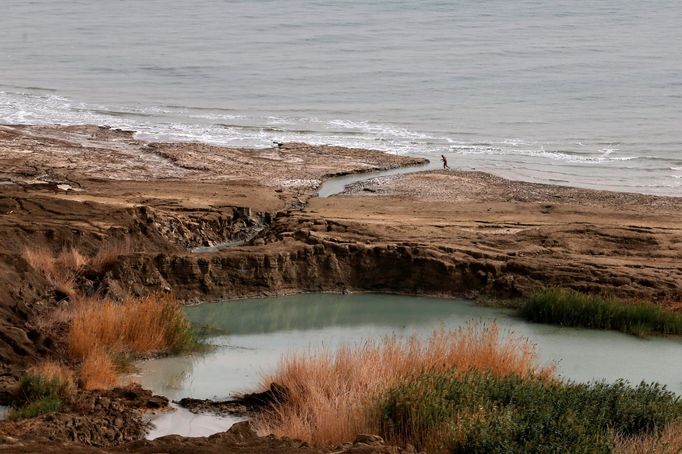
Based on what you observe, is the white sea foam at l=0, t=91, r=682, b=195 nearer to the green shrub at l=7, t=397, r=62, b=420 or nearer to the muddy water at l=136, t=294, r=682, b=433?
the muddy water at l=136, t=294, r=682, b=433

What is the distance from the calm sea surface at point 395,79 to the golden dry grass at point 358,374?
15.6 metres

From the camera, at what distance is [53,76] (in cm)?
4691

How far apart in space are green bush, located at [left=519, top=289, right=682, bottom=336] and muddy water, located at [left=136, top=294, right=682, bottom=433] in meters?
0.21

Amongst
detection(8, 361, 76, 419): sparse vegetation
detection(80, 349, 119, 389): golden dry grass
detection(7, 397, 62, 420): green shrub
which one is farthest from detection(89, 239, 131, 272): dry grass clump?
detection(7, 397, 62, 420): green shrub

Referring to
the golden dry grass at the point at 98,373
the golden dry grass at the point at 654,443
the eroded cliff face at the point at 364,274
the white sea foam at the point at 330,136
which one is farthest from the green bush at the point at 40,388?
the white sea foam at the point at 330,136

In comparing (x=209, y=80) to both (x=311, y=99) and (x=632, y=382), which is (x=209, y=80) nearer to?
(x=311, y=99)

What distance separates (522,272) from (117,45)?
46.8 m

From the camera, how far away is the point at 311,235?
18906mm

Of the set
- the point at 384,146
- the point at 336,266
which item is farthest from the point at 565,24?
the point at 336,266

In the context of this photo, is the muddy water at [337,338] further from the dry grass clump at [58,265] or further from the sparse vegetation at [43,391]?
the dry grass clump at [58,265]

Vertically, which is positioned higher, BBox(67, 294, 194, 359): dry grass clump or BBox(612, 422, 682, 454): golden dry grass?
BBox(612, 422, 682, 454): golden dry grass

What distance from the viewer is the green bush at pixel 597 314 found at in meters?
16.1

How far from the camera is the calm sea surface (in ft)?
108

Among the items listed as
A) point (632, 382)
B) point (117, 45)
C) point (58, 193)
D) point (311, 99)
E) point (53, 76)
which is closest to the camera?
point (632, 382)
